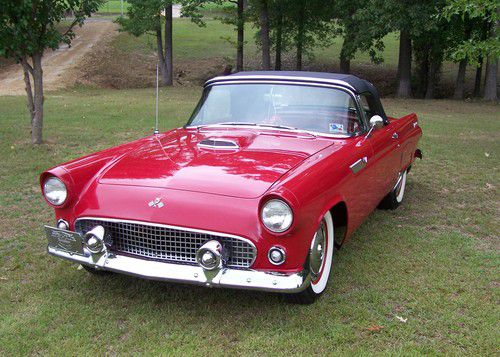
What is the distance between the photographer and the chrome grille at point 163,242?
3221mm

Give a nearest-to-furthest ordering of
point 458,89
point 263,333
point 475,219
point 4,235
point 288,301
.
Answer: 1. point 263,333
2. point 288,301
3. point 4,235
4. point 475,219
5. point 458,89

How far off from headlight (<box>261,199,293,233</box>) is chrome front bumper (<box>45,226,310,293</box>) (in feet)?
0.97

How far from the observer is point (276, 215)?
3117mm

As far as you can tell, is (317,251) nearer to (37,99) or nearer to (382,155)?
(382,155)

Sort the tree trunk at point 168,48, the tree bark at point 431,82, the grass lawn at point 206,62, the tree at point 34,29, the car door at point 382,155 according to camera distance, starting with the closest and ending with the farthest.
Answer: the car door at point 382,155, the tree at point 34,29, the tree bark at point 431,82, the tree trunk at point 168,48, the grass lawn at point 206,62

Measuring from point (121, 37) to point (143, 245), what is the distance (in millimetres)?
32215

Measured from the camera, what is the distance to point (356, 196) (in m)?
4.09

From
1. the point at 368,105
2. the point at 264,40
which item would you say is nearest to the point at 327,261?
the point at 368,105

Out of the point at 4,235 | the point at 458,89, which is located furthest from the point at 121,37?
the point at 4,235

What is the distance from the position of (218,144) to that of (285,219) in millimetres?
1192

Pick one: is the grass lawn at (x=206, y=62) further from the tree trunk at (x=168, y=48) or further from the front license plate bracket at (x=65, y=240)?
the front license plate bracket at (x=65, y=240)

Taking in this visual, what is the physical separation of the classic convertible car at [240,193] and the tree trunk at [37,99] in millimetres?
5152

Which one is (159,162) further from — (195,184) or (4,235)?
(4,235)

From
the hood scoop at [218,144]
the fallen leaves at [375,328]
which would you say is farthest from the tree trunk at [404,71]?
the fallen leaves at [375,328]
